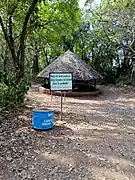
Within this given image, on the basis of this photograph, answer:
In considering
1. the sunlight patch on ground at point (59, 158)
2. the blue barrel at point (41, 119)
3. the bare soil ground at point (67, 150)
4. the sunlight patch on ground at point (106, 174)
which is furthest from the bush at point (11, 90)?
the sunlight patch on ground at point (106, 174)

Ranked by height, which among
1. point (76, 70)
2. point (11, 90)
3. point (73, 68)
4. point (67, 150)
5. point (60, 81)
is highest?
point (73, 68)

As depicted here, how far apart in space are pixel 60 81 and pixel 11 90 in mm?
1617

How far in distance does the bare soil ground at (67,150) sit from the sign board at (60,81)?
0.92 m

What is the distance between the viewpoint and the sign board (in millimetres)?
7203

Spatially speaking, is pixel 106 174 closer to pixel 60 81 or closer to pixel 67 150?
pixel 67 150

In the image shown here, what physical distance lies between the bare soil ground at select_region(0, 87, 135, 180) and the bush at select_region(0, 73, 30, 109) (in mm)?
508

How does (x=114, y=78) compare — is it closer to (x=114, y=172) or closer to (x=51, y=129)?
(x=51, y=129)

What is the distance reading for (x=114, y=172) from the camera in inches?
171

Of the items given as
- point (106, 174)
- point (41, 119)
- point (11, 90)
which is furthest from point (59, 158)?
point (11, 90)

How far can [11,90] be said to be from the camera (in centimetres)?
791

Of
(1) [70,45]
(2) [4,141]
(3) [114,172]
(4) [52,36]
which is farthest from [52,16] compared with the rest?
(1) [70,45]

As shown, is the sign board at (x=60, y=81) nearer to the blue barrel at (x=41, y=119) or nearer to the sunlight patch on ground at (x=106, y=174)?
the blue barrel at (x=41, y=119)

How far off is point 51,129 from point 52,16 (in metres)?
7.53

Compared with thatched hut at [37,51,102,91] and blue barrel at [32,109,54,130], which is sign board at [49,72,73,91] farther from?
thatched hut at [37,51,102,91]
